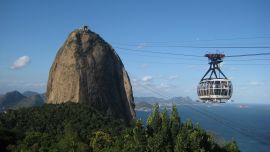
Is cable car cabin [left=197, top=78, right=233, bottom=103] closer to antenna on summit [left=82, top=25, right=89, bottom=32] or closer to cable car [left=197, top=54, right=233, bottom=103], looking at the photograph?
cable car [left=197, top=54, right=233, bottom=103]

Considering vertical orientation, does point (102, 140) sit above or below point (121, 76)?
below

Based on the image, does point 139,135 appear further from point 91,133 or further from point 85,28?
point 85,28

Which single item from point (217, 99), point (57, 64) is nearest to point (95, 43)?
point (57, 64)

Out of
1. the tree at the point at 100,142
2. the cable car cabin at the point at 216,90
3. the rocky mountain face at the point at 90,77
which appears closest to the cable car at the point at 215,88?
the cable car cabin at the point at 216,90

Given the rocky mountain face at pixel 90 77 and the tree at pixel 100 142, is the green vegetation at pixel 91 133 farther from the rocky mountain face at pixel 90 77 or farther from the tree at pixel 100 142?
the rocky mountain face at pixel 90 77

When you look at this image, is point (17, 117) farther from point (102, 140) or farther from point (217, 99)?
point (217, 99)

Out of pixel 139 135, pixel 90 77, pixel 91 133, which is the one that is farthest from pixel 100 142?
pixel 90 77
